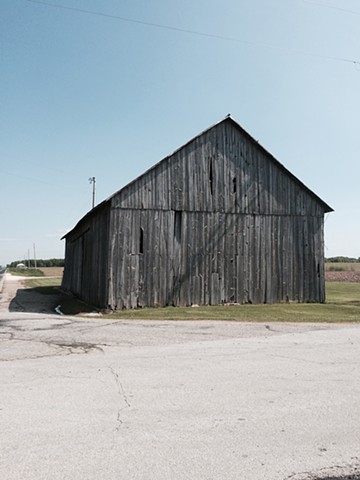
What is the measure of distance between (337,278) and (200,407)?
4151 cm

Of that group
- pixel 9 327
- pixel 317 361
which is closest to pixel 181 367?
pixel 317 361

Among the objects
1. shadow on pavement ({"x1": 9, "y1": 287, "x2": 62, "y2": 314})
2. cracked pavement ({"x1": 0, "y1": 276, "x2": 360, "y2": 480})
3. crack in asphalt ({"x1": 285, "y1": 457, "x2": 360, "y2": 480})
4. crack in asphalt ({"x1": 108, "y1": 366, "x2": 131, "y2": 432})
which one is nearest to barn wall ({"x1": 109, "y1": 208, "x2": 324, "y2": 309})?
shadow on pavement ({"x1": 9, "y1": 287, "x2": 62, "y2": 314})

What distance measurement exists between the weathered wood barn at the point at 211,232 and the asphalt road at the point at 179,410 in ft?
25.5

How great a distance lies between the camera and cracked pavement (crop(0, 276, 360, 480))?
3420mm

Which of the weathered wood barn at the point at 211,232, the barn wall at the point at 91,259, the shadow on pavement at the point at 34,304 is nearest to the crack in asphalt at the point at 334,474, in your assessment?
the weathered wood barn at the point at 211,232

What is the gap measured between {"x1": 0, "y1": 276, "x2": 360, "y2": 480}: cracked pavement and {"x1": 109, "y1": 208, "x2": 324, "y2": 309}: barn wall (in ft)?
24.9

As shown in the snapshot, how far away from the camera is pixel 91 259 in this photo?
19938 millimetres

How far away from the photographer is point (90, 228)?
20641 mm

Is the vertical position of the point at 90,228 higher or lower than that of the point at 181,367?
higher

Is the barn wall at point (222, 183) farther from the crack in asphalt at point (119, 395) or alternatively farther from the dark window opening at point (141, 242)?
the crack in asphalt at point (119, 395)

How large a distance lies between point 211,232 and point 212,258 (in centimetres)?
109

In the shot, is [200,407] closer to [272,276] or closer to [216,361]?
[216,361]

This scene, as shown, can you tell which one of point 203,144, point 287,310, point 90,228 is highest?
point 203,144

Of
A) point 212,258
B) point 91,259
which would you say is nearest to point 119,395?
point 212,258
